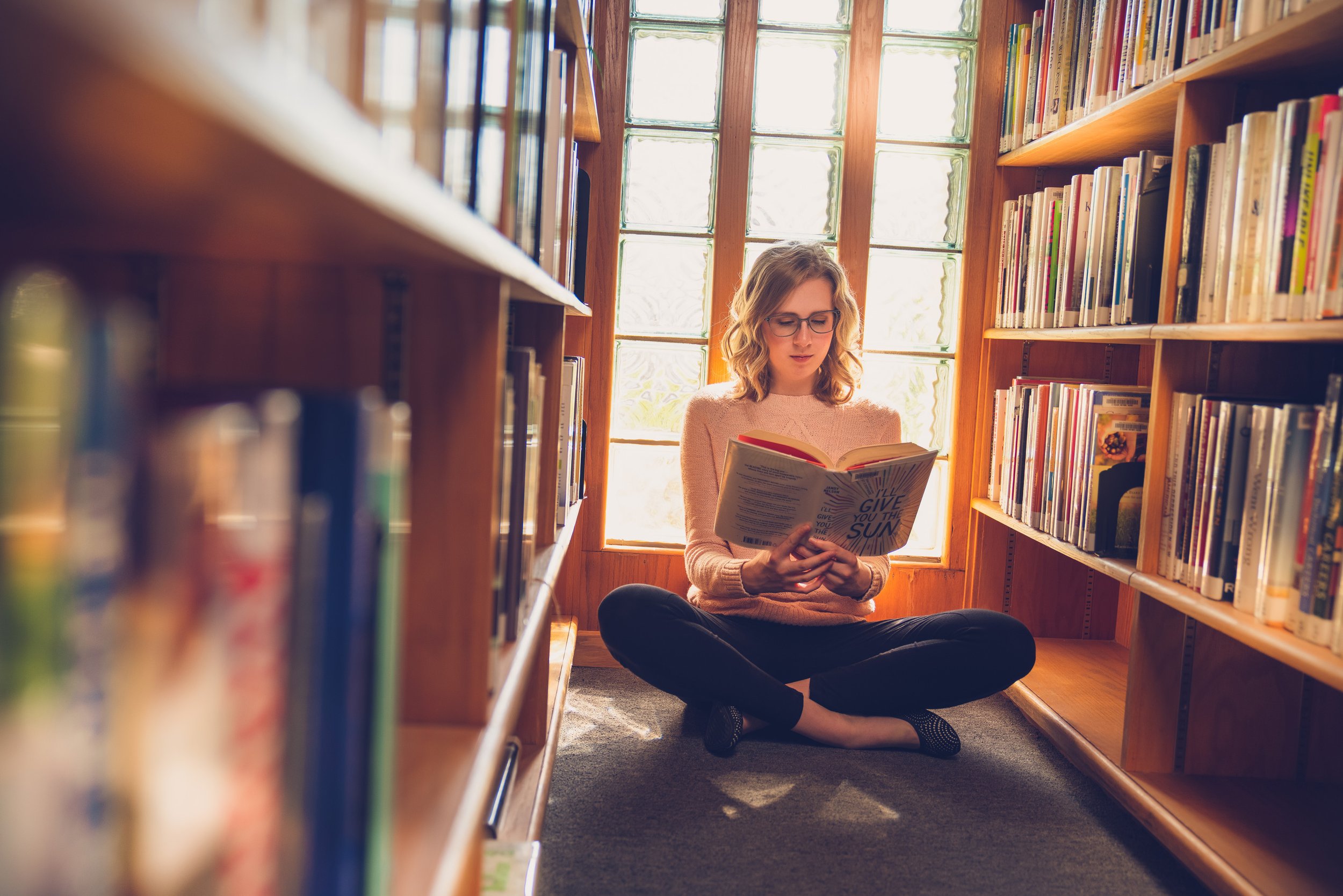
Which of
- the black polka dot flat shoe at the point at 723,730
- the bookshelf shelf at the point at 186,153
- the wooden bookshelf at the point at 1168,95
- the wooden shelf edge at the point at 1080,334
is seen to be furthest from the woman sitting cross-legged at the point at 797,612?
the bookshelf shelf at the point at 186,153

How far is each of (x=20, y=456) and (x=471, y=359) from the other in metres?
0.43

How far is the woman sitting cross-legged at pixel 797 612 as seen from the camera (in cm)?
177

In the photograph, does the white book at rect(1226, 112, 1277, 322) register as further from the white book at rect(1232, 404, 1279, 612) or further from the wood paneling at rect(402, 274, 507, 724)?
the wood paneling at rect(402, 274, 507, 724)

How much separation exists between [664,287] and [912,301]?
0.63m

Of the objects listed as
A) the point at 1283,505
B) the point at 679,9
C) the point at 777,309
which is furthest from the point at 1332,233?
the point at 679,9

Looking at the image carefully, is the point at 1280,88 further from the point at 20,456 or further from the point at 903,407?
the point at 20,456

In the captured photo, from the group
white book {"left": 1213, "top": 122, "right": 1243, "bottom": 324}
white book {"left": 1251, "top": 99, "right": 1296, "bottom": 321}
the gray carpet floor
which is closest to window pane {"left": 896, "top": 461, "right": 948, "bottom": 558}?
the gray carpet floor

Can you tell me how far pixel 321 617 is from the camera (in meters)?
0.41

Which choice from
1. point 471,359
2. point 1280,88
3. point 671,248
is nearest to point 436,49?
point 471,359

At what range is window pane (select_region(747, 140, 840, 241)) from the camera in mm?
2367

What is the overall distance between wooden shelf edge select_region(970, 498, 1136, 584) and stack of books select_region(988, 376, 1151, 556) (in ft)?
0.05

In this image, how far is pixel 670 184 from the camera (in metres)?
2.37

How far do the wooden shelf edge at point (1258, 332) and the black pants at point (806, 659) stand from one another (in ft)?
2.10

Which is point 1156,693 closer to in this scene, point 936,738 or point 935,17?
point 936,738
